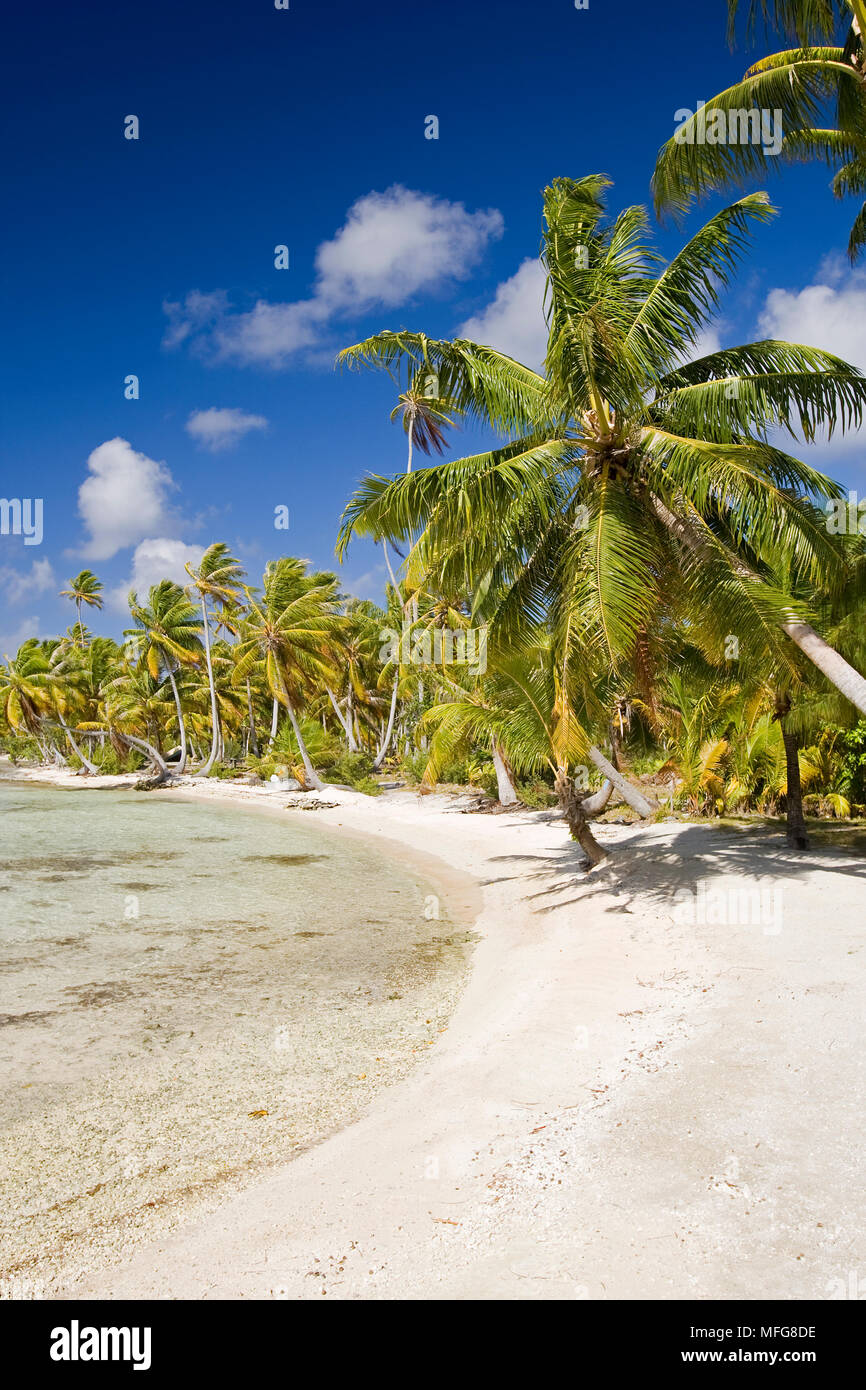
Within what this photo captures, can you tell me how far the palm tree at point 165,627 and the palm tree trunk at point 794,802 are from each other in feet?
121

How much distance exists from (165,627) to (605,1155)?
1703 inches

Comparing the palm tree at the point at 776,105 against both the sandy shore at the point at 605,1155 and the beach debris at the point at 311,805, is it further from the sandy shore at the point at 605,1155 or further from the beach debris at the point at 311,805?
the beach debris at the point at 311,805

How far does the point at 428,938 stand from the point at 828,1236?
309 inches

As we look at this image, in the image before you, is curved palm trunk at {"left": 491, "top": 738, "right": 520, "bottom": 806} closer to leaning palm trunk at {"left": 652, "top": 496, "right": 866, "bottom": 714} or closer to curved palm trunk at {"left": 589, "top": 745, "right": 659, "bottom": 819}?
curved palm trunk at {"left": 589, "top": 745, "right": 659, "bottom": 819}

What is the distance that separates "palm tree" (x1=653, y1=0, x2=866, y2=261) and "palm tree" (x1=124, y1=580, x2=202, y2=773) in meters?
38.0

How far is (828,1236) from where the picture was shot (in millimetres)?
3109

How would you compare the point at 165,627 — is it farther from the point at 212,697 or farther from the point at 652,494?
the point at 652,494

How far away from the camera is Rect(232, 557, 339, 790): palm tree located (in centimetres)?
3178

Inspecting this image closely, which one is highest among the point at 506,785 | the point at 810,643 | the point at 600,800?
the point at 810,643

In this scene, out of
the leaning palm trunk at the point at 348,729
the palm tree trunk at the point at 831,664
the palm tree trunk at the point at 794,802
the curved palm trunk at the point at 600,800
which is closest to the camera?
the palm tree trunk at the point at 831,664

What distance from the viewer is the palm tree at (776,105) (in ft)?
27.8

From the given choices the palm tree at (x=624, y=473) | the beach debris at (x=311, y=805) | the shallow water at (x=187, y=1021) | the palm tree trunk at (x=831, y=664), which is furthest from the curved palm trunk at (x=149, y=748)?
the palm tree trunk at (x=831, y=664)

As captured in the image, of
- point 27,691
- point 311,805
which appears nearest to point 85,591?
point 27,691

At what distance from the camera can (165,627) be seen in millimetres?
43531
